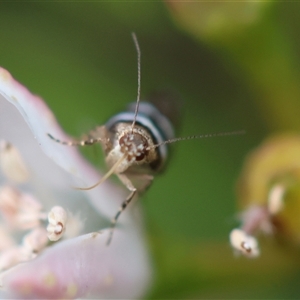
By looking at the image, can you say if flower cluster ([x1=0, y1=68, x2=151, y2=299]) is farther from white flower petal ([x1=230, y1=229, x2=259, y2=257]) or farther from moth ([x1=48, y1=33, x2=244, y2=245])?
white flower petal ([x1=230, y1=229, x2=259, y2=257])

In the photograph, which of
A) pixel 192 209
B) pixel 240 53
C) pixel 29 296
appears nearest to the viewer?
pixel 29 296

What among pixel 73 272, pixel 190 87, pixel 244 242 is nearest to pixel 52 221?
pixel 73 272

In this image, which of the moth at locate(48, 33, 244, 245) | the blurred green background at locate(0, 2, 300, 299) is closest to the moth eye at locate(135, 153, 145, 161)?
the moth at locate(48, 33, 244, 245)

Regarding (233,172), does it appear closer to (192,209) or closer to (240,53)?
(192,209)

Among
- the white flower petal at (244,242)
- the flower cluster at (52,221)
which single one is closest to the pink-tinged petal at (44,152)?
the flower cluster at (52,221)

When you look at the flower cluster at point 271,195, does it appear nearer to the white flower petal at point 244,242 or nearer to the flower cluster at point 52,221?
the white flower petal at point 244,242

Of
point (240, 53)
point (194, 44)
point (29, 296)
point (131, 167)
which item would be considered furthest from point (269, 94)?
point (29, 296)

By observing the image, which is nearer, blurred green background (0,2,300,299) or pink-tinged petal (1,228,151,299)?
pink-tinged petal (1,228,151,299)

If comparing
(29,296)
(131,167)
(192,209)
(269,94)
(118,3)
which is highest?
(118,3)
